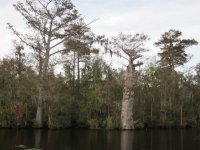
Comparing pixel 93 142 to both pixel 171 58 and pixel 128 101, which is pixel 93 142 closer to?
pixel 128 101

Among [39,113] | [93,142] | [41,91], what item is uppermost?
[41,91]

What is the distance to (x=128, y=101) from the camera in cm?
3797

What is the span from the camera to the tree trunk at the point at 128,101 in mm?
37328

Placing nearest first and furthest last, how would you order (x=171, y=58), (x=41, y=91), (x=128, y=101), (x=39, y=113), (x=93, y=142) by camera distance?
(x=93, y=142)
(x=41, y=91)
(x=39, y=113)
(x=128, y=101)
(x=171, y=58)

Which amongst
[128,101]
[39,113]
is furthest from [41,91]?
[128,101]

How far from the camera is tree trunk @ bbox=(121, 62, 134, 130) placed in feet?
122

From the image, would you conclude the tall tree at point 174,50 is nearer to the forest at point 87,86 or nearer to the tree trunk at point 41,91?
the forest at point 87,86

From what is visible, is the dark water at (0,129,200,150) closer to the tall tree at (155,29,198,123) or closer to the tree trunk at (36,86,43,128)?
the tree trunk at (36,86,43,128)

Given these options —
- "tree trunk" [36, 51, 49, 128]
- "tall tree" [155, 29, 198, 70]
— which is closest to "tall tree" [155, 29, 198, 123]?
"tall tree" [155, 29, 198, 70]

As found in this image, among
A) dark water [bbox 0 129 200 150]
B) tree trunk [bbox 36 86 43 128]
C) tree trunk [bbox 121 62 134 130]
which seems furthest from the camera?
tree trunk [bbox 121 62 134 130]

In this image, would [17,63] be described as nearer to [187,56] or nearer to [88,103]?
[88,103]

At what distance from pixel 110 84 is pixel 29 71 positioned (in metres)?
9.16

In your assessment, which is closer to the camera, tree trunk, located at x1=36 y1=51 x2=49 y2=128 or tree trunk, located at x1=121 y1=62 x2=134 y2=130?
tree trunk, located at x1=36 y1=51 x2=49 y2=128

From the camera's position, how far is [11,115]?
33.9 m
